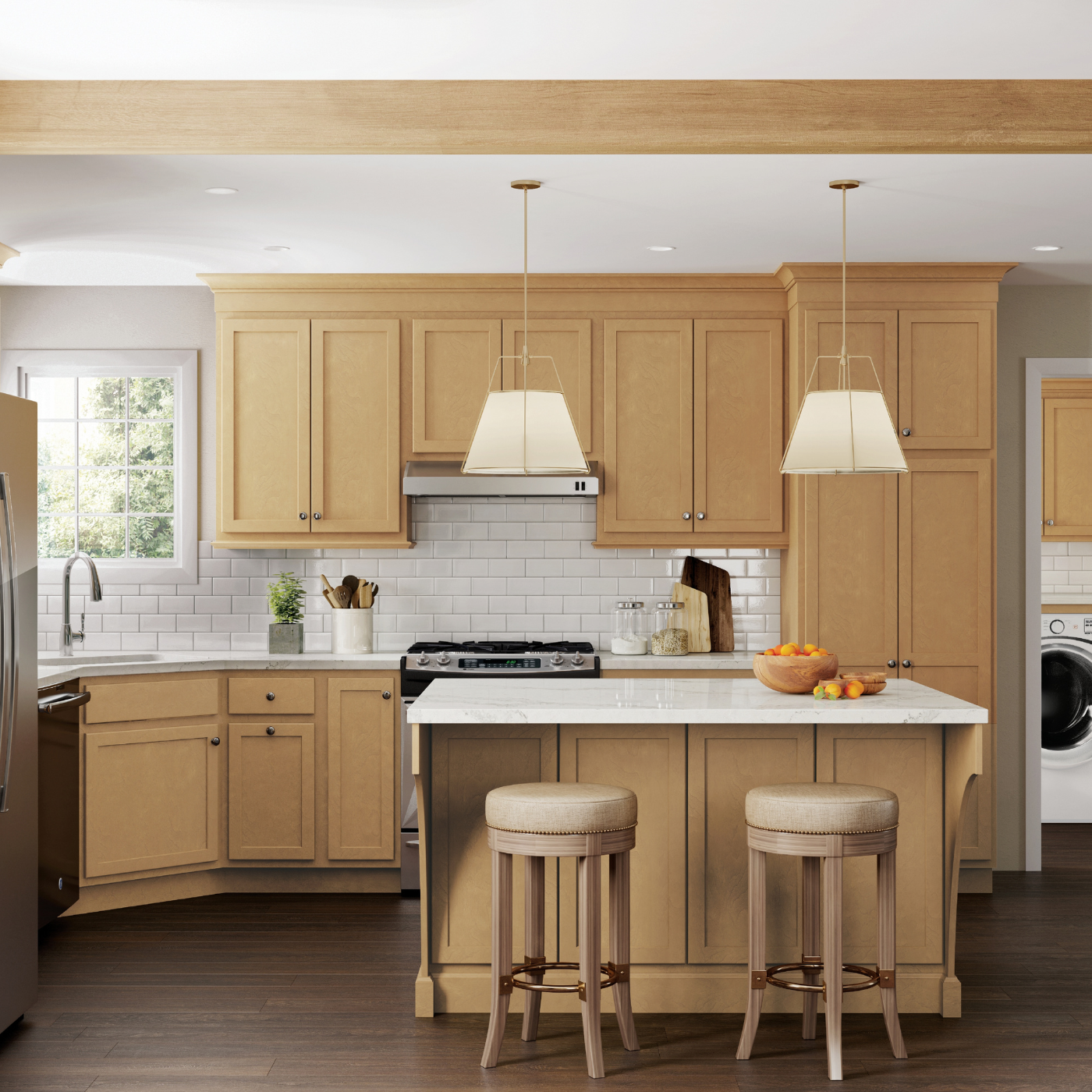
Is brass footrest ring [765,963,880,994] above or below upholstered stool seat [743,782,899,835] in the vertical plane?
below

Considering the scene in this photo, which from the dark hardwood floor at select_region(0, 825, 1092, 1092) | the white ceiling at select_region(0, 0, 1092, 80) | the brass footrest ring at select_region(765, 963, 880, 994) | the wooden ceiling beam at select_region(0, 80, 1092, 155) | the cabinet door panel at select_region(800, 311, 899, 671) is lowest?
the dark hardwood floor at select_region(0, 825, 1092, 1092)

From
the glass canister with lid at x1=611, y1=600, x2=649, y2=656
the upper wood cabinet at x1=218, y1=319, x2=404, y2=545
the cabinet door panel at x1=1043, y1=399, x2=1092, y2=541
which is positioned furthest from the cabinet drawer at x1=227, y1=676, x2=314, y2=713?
the cabinet door panel at x1=1043, y1=399, x2=1092, y2=541

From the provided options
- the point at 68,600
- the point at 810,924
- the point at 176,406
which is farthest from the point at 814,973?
the point at 176,406

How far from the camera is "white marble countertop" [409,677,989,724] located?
3.02 metres

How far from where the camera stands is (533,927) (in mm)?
3115

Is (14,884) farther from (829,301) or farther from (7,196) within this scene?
(829,301)

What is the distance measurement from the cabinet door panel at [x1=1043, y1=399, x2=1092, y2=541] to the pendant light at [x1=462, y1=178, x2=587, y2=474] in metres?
4.09

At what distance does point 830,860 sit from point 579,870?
640mm

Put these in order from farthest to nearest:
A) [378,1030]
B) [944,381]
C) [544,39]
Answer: [944,381]
[378,1030]
[544,39]

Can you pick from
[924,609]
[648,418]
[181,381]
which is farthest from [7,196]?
[924,609]

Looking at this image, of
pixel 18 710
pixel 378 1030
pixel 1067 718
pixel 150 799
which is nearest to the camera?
pixel 18 710

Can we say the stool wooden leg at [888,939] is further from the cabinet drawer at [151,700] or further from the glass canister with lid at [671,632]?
the cabinet drawer at [151,700]

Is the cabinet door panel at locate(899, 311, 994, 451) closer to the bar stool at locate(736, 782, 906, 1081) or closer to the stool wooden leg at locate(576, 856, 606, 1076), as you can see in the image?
the bar stool at locate(736, 782, 906, 1081)

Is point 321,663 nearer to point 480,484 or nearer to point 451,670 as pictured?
point 451,670
